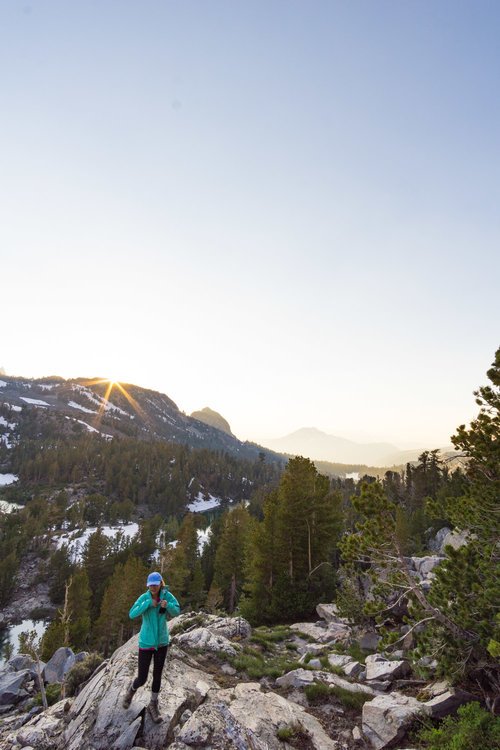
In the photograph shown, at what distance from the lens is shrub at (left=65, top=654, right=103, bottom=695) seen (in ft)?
46.4

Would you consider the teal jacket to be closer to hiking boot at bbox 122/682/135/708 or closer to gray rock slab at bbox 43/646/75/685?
hiking boot at bbox 122/682/135/708

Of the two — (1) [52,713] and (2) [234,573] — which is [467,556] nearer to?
(1) [52,713]

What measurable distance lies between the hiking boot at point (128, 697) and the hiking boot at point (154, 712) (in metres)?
0.62

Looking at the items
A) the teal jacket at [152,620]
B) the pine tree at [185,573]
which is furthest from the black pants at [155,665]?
the pine tree at [185,573]

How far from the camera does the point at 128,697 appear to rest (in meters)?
9.78

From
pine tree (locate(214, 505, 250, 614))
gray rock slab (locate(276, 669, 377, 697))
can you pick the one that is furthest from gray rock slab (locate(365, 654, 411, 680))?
pine tree (locate(214, 505, 250, 614))

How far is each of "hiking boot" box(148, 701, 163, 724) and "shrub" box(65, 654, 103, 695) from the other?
6.47 meters

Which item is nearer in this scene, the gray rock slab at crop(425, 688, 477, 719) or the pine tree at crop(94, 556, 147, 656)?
the gray rock slab at crop(425, 688, 477, 719)

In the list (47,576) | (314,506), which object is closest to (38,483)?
(47,576)

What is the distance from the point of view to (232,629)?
18969 mm

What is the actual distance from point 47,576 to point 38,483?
8598cm

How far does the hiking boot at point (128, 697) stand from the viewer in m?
9.59

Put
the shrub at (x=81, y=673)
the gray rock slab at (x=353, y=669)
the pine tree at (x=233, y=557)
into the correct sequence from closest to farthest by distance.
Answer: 1. the shrub at (x=81, y=673)
2. the gray rock slab at (x=353, y=669)
3. the pine tree at (x=233, y=557)

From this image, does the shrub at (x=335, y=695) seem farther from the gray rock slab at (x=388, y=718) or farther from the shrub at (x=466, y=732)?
the shrub at (x=466, y=732)
